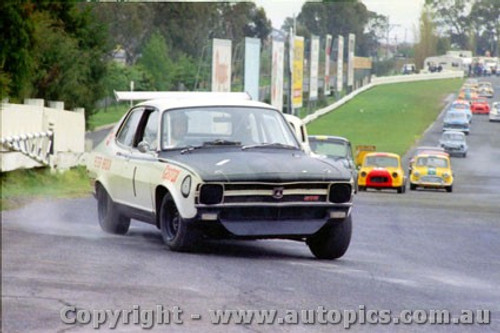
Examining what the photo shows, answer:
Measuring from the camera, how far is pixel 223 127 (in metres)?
12.9

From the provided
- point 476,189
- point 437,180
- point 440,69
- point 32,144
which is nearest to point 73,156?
point 32,144

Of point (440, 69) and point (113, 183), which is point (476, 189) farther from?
point (440, 69)

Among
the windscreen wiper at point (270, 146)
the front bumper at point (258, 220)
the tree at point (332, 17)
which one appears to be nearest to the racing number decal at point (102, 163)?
the windscreen wiper at point (270, 146)

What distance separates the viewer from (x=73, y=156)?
25.1 metres

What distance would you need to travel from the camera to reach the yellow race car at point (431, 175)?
147ft

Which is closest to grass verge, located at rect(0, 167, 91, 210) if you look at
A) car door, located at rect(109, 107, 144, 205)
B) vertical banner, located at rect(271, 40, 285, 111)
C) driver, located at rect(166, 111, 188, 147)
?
car door, located at rect(109, 107, 144, 205)

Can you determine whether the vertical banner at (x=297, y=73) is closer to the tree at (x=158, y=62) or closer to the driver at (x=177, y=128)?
the tree at (x=158, y=62)

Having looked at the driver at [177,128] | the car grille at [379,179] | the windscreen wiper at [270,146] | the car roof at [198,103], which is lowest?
the car grille at [379,179]

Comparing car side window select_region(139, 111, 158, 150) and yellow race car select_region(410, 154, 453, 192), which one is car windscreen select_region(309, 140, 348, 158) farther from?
car side window select_region(139, 111, 158, 150)

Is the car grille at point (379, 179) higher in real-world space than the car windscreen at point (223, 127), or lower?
lower

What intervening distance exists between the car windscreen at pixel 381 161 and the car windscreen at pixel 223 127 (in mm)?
29404

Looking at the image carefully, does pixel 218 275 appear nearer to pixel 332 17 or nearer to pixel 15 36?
pixel 15 36

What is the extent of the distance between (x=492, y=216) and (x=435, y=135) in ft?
210

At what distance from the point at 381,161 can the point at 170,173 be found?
31.4 m
